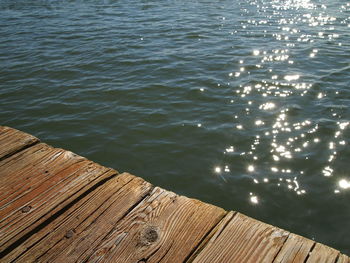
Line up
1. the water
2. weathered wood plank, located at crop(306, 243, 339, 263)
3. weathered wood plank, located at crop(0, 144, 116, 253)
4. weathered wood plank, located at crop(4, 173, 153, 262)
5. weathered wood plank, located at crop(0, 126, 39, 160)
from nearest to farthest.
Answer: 1. weathered wood plank, located at crop(306, 243, 339, 263)
2. weathered wood plank, located at crop(4, 173, 153, 262)
3. weathered wood plank, located at crop(0, 144, 116, 253)
4. weathered wood plank, located at crop(0, 126, 39, 160)
5. the water

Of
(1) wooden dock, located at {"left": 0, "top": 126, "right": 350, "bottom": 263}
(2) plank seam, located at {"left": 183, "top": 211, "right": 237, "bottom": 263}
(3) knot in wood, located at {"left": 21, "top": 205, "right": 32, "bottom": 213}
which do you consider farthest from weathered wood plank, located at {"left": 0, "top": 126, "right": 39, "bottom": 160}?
(2) plank seam, located at {"left": 183, "top": 211, "right": 237, "bottom": 263}

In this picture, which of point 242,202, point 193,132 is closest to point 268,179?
point 242,202

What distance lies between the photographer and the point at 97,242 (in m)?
2.20

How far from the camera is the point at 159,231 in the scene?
2266 mm

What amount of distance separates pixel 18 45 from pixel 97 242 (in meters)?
10.2

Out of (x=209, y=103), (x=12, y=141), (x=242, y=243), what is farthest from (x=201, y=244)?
(x=209, y=103)

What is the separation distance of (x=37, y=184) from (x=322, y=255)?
2.24m

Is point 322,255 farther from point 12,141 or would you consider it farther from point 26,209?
point 12,141

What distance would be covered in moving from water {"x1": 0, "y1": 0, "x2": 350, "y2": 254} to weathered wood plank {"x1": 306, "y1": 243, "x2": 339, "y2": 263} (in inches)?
72.0

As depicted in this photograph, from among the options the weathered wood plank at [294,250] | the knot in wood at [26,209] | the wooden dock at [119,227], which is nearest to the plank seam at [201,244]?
the wooden dock at [119,227]

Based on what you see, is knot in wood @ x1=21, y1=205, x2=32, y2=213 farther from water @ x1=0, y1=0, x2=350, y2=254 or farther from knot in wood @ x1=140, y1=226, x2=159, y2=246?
water @ x1=0, y1=0, x2=350, y2=254

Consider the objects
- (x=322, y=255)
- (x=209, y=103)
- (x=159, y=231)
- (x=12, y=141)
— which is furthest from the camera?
(x=209, y=103)

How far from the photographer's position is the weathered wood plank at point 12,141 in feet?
10.5

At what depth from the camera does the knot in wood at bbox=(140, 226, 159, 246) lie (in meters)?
2.19
